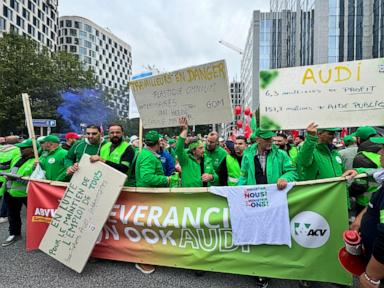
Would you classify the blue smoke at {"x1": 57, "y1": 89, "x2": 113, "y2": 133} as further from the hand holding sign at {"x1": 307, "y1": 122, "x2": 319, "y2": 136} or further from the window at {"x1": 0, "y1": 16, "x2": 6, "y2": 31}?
the window at {"x1": 0, "y1": 16, "x2": 6, "y2": 31}

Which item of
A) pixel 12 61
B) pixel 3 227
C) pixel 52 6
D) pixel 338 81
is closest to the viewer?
pixel 338 81

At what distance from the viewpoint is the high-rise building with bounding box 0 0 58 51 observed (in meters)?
51.7

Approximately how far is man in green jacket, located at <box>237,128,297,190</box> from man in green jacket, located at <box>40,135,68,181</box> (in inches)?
118

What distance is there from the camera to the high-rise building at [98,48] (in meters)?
90.4

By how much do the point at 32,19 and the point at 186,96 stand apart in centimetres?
6927

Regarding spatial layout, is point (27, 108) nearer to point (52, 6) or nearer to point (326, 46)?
point (326, 46)

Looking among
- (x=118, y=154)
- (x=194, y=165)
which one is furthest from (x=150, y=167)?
(x=194, y=165)

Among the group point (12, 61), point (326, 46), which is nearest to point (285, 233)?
point (12, 61)

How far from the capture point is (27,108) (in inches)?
192

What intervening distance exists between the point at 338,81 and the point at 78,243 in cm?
346

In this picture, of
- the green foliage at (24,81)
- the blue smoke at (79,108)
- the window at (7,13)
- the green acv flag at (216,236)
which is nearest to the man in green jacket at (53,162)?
the green acv flag at (216,236)

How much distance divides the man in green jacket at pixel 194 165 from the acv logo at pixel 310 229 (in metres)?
1.32

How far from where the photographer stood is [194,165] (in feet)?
14.6

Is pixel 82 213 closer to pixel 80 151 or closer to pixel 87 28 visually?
pixel 80 151
